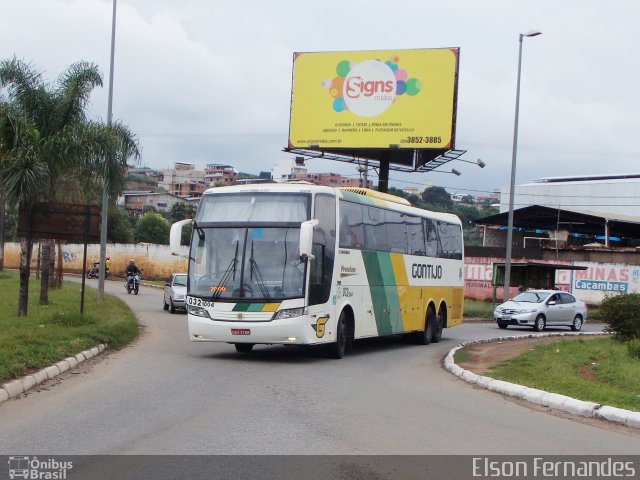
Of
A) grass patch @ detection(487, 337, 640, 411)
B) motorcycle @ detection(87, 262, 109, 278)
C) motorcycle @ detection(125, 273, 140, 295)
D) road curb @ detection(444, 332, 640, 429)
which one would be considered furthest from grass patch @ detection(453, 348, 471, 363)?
motorcycle @ detection(87, 262, 109, 278)

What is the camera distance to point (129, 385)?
1266 centimetres

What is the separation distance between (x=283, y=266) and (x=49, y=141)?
8.34m

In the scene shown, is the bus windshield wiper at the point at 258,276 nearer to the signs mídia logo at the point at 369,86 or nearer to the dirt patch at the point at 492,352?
the dirt patch at the point at 492,352

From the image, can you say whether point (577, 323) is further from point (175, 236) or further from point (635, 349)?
point (175, 236)

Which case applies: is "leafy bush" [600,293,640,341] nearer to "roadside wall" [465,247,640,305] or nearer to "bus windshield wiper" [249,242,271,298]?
"bus windshield wiper" [249,242,271,298]

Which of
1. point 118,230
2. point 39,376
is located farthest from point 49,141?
point 118,230

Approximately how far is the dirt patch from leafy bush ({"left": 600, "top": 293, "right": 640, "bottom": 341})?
2019mm

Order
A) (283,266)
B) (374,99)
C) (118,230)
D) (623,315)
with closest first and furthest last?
(283,266) < (623,315) < (374,99) < (118,230)

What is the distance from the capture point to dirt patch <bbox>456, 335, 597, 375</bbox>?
16.3 meters

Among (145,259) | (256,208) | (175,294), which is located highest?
(256,208)

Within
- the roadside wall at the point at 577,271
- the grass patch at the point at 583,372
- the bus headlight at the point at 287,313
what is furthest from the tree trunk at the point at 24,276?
the roadside wall at the point at 577,271

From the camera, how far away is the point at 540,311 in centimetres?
3150
